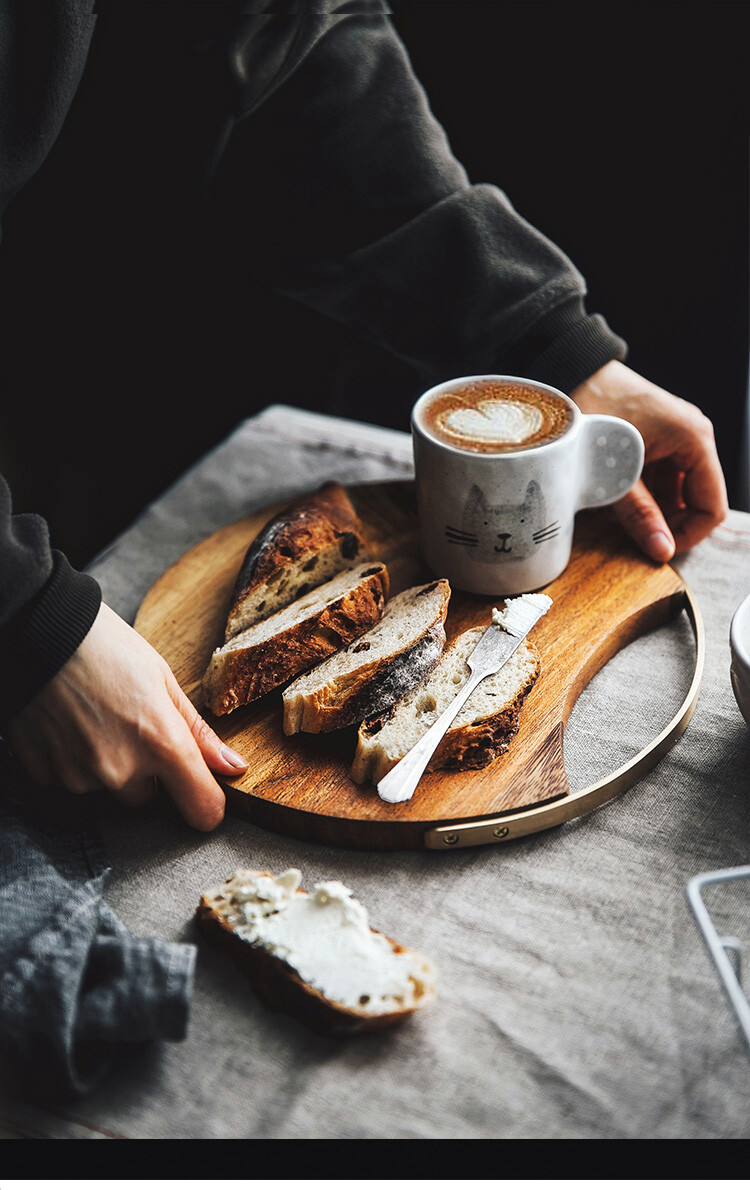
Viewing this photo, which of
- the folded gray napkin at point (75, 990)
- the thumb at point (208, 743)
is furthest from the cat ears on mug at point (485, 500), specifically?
the folded gray napkin at point (75, 990)

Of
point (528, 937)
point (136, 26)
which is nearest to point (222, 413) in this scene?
point (136, 26)

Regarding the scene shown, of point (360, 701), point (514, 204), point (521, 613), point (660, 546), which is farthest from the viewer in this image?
point (514, 204)

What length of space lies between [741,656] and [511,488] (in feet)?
1.35

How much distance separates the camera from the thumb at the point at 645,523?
1574 mm

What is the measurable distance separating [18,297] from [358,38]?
1040mm

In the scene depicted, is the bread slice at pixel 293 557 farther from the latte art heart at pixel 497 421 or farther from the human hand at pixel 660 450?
the human hand at pixel 660 450

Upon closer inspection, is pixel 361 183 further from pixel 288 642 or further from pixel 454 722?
pixel 454 722

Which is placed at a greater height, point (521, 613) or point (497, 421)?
point (497, 421)

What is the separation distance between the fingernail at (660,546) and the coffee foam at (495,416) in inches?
10.6

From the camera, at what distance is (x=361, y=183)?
5.46 feet

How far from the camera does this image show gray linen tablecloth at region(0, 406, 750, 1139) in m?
0.91

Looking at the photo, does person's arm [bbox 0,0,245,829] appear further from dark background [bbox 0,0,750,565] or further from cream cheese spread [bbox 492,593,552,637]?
dark background [bbox 0,0,750,565]

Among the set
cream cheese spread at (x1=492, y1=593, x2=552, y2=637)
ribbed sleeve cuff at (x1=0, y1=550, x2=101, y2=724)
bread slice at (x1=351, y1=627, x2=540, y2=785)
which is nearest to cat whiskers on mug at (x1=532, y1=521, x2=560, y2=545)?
cream cheese spread at (x1=492, y1=593, x2=552, y2=637)

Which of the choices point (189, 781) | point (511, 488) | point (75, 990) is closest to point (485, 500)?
point (511, 488)
